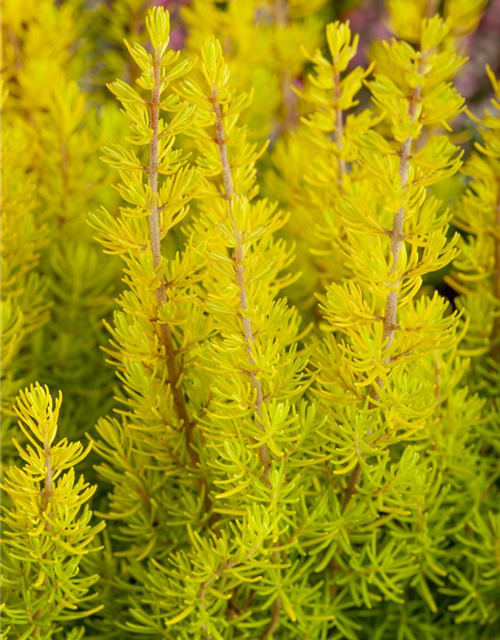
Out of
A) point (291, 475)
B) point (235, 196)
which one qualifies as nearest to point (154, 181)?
point (235, 196)

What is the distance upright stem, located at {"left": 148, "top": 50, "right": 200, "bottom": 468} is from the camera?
25 cm

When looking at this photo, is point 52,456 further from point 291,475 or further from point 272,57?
point 272,57

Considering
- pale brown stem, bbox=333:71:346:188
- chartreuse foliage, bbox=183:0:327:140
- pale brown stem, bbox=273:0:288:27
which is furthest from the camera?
pale brown stem, bbox=273:0:288:27

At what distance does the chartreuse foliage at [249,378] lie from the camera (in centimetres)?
25

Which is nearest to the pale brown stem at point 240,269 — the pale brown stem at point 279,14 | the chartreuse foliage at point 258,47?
the chartreuse foliage at point 258,47

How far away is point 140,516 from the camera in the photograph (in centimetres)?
34

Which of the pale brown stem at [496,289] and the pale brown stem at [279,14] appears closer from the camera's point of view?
the pale brown stem at [496,289]

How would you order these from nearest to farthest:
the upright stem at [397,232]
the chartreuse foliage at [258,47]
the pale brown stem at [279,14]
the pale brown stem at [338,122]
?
1. the upright stem at [397,232]
2. the pale brown stem at [338,122]
3. the chartreuse foliage at [258,47]
4. the pale brown stem at [279,14]

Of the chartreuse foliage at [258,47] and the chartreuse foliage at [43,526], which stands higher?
the chartreuse foliage at [258,47]

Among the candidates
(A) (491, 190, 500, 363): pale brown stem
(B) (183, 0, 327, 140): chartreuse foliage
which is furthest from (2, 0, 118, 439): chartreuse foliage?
(A) (491, 190, 500, 363): pale brown stem

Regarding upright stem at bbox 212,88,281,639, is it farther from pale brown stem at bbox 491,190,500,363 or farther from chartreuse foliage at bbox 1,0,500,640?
pale brown stem at bbox 491,190,500,363

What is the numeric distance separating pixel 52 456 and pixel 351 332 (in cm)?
11

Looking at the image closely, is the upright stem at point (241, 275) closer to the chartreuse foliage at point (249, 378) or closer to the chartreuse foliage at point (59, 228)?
the chartreuse foliage at point (249, 378)

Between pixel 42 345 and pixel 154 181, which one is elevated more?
pixel 154 181
